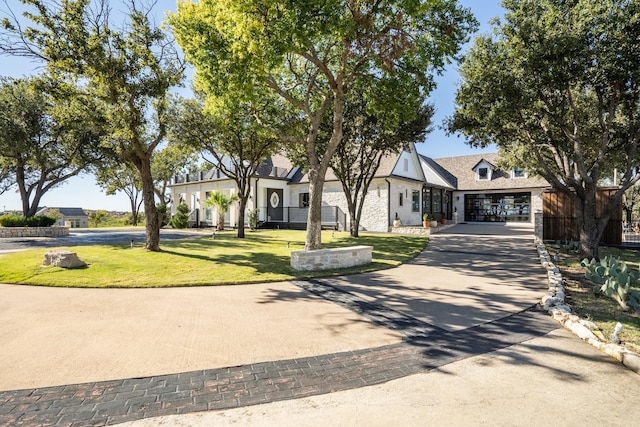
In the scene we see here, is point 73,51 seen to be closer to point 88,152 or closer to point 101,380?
point 101,380

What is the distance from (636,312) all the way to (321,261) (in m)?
6.75

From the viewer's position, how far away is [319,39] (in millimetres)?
10523

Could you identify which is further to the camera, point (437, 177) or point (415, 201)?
point (437, 177)

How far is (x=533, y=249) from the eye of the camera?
1377 centimetres

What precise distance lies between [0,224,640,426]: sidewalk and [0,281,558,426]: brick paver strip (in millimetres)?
17

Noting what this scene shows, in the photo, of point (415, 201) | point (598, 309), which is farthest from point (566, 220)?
point (598, 309)

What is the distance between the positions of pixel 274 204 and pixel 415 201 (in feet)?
37.9

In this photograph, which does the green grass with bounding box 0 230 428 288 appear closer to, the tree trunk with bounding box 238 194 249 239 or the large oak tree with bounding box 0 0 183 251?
the large oak tree with bounding box 0 0 183 251

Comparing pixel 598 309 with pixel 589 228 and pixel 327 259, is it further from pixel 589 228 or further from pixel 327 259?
pixel 589 228

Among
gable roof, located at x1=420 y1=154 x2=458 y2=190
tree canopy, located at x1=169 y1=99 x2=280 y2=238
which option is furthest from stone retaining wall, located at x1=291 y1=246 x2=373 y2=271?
gable roof, located at x1=420 y1=154 x2=458 y2=190

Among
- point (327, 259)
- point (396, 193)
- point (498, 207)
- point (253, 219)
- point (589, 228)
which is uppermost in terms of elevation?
point (396, 193)

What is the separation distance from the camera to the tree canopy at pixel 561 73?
28.8 feet

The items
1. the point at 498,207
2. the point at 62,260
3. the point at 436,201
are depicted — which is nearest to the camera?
the point at 62,260

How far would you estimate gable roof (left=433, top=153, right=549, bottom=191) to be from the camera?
92.0 feet
